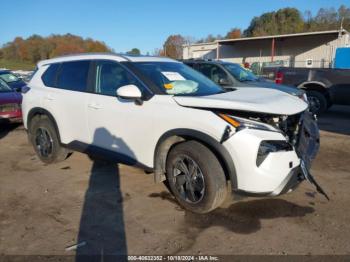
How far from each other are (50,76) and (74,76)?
69 centimetres

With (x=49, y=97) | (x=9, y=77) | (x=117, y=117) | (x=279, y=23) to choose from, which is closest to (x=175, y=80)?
(x=117, y=117)

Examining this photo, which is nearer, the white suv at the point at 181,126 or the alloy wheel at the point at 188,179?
the white suv at the point at 181,126

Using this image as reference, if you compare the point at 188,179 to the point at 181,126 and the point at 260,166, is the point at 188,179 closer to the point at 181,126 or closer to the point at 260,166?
the point at 181,126

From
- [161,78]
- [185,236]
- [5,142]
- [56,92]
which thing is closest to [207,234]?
[185,236]

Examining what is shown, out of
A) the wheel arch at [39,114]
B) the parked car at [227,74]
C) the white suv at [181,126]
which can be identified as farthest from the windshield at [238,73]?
the wheel arch at [39,114]

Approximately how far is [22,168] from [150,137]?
112 inches

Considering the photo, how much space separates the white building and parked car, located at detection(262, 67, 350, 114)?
2575 cm

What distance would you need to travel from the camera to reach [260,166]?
11.6ft

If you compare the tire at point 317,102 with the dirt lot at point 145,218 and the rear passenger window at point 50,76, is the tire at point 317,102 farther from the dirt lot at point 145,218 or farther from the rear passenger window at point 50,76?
the rear passenger window at point 50,76

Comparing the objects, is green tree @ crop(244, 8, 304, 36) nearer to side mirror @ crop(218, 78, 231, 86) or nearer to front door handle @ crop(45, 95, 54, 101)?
side mirror @ crop(218, 78, 231, 86)

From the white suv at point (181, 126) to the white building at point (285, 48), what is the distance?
110 feet

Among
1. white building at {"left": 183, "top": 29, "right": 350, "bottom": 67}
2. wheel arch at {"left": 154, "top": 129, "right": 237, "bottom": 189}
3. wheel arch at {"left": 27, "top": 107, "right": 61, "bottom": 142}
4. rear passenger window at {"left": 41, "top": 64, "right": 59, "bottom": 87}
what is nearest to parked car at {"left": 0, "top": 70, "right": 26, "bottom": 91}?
wheel arch at {"left": 27, "top": 107, "right": 61, "bottom": 142}

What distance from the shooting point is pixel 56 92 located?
18.3 ft

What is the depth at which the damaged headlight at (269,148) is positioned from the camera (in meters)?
3.55
